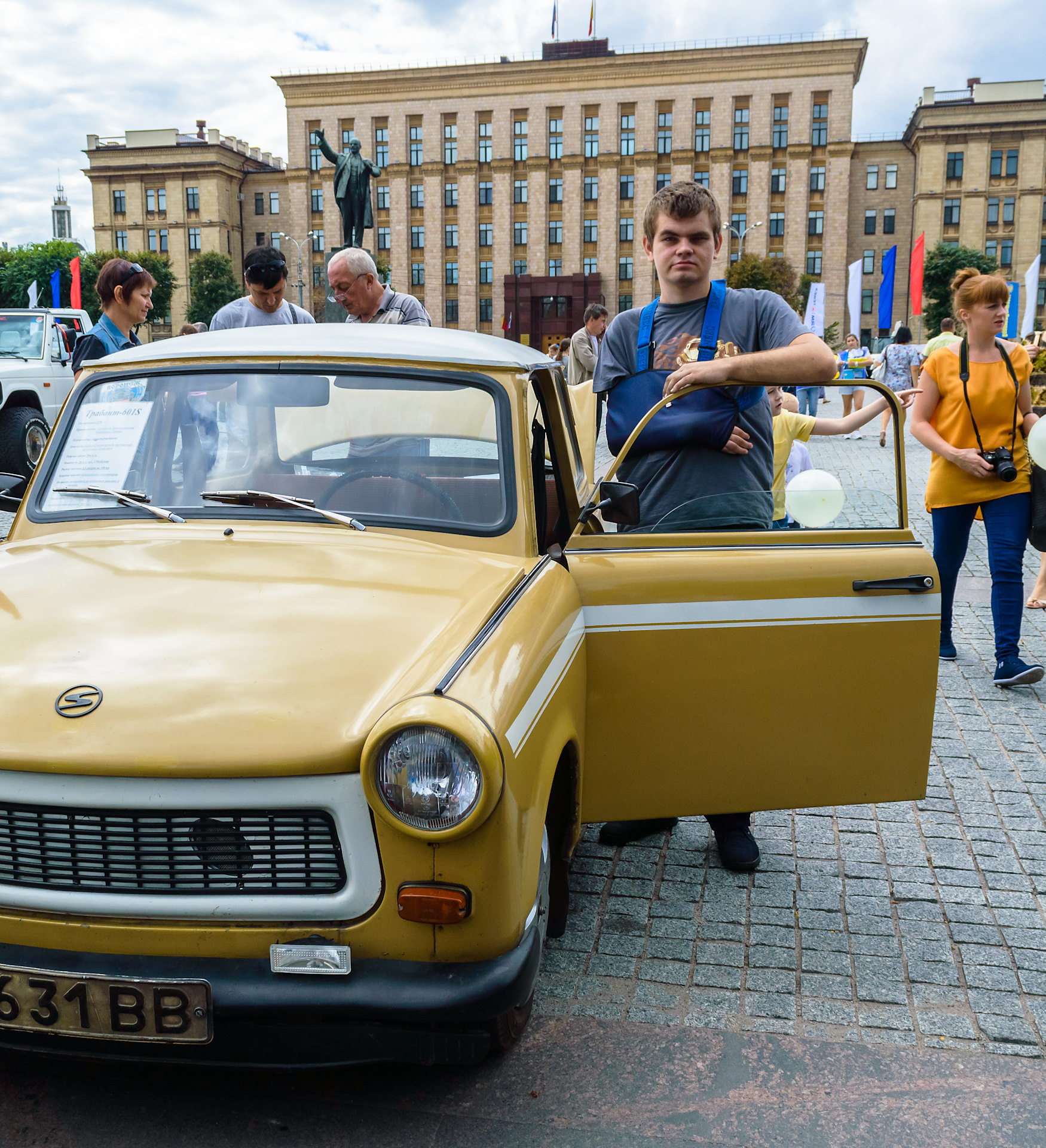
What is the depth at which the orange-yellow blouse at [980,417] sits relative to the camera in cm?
628

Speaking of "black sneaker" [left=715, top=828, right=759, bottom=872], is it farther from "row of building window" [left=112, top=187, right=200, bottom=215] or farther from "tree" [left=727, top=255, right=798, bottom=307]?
"row of building window" [left=112, top=187, right=200, bottom=215]

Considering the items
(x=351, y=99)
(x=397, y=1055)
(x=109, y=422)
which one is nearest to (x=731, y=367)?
(x=109, y=422)

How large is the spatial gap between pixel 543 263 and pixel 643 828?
92888mm

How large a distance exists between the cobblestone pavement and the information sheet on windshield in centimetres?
204

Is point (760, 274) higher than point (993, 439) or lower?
higher

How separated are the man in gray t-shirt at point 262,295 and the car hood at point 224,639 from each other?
381 centimetres

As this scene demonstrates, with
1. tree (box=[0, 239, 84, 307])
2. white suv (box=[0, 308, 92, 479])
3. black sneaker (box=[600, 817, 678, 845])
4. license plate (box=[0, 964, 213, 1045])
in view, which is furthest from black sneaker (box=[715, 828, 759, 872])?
tree (box=[0, 239, 84, 307])

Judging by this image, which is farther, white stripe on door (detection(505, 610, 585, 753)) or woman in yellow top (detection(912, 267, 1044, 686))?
woman in yellow top (detection(912, 267, 1044, 686))

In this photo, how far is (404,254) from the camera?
9512cm

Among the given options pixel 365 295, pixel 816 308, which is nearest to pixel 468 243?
pixel 816 308

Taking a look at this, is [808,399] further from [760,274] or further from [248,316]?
[760,274]

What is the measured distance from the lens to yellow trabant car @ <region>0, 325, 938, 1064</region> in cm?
228

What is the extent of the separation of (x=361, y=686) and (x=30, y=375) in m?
14.9

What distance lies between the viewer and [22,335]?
15.9m
